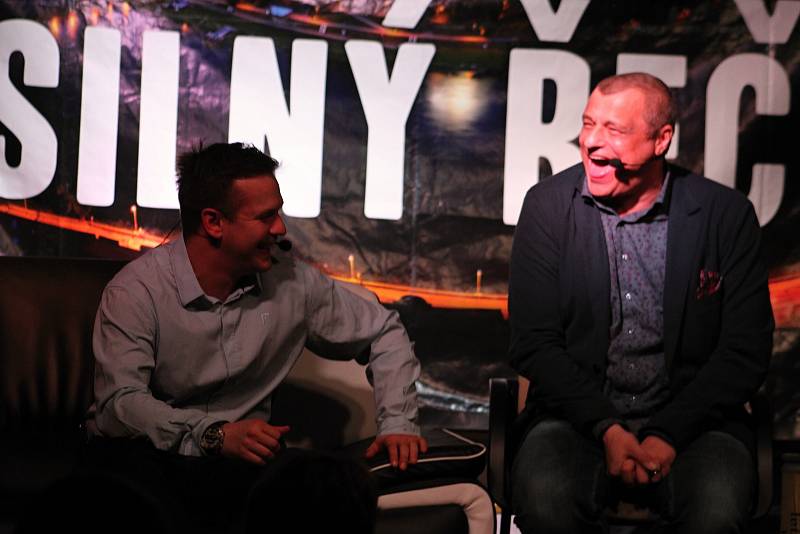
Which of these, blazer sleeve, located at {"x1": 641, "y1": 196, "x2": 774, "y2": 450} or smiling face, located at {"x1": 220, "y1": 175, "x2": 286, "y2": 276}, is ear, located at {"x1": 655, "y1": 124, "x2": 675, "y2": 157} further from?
smiling face, located at {"x1": 220, "y1": 175, "x2": 286, "y2": 276}

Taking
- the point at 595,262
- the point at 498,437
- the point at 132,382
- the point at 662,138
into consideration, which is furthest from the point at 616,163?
the point at 132,382

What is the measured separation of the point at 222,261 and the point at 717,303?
4.53 ft

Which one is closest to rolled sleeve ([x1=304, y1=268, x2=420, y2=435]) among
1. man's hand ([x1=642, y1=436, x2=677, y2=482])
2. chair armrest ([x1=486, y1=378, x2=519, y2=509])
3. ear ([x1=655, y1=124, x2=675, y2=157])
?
chair armrest ([x1=486, y1=378, x2=519, y2=509])

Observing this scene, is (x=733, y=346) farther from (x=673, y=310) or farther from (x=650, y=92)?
(x=650, y=92)

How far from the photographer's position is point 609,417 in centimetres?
289

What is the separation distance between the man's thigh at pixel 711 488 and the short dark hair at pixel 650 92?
89cm

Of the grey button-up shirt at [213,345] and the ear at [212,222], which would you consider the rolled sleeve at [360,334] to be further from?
the ear at [212,222]

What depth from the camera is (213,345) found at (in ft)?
9.82

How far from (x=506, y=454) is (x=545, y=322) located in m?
0.41

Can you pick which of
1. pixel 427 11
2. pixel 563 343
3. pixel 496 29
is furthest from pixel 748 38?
pixel 563 343

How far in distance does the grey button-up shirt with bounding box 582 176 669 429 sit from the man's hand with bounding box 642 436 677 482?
0.18 meters

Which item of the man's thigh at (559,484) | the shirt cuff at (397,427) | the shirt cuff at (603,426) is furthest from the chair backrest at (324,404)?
the shirt cuff at (603,426)

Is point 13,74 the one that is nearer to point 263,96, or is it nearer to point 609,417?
point 263,96

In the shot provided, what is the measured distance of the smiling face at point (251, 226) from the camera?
2.99 metres
